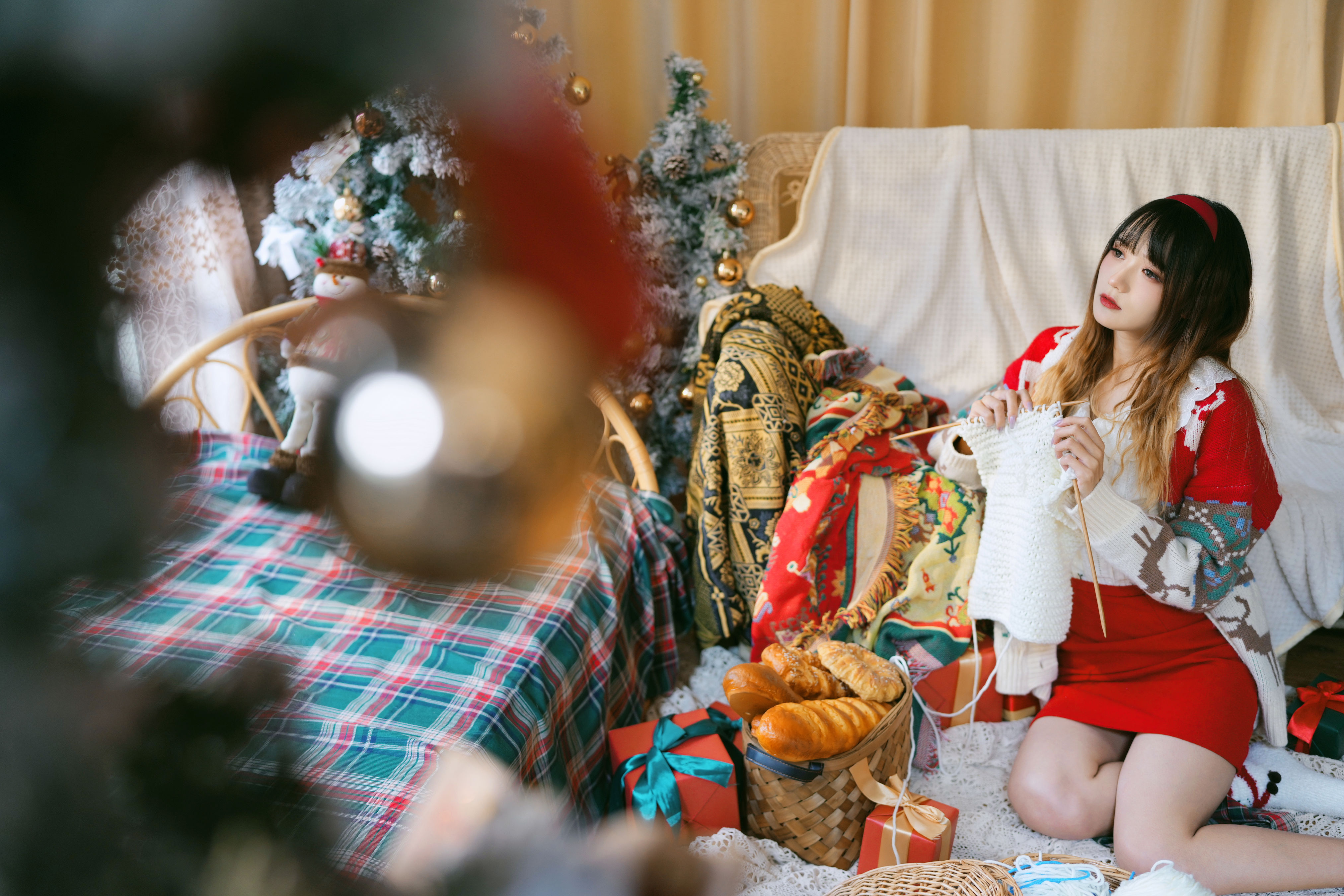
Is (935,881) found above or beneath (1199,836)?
above

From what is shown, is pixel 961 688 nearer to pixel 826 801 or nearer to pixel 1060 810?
pixel 1060 810

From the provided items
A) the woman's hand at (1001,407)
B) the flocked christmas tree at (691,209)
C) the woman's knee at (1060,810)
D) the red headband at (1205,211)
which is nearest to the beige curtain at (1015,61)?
the flocked christmas tree at (691,209)

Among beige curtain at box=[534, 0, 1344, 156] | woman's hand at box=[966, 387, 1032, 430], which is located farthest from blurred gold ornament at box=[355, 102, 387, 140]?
beige curtain at box=[534, 0, 1344, 156]

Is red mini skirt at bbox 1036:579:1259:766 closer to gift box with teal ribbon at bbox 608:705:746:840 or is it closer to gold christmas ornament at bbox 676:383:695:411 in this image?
gift box with teal ribbon at bbox 608:705:746:840

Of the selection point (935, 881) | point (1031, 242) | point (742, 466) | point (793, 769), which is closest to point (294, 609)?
point (935, 881)

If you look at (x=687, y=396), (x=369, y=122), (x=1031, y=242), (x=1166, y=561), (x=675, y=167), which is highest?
(x=675, y=167)

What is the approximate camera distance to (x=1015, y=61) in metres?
2.36

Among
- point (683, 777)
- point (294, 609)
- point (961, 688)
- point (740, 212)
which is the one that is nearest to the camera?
point (294, 609)

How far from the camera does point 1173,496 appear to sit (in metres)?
1.32

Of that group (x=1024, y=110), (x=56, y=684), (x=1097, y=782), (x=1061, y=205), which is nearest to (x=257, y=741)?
(x=56, y=684)

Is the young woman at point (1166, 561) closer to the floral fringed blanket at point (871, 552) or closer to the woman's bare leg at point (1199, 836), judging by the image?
A: the woman's bare leg at point (1199, 836)

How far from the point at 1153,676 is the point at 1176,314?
2.06 feet

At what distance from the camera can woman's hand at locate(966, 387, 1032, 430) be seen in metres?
1.34

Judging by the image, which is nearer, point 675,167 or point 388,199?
point 388,199
